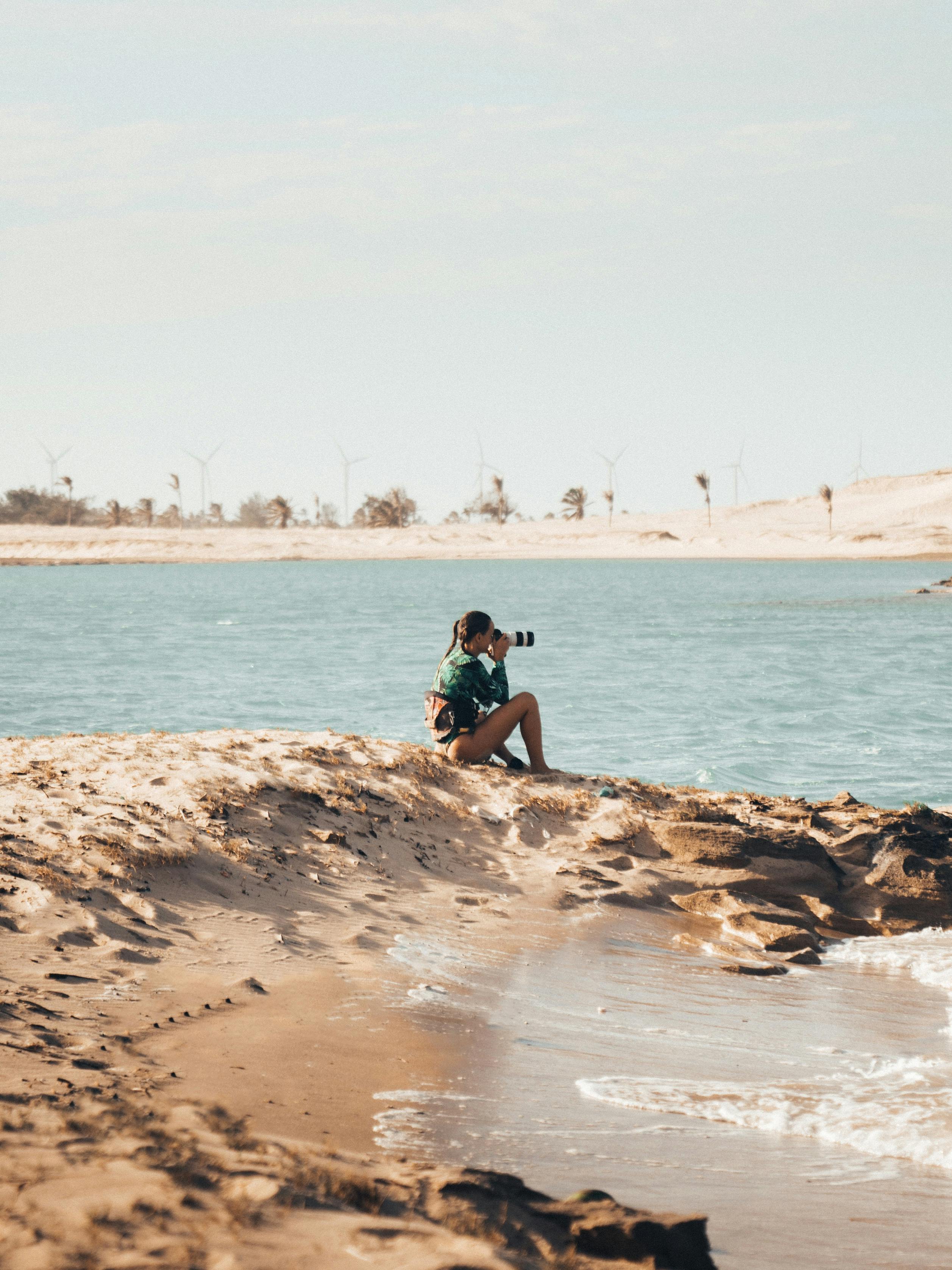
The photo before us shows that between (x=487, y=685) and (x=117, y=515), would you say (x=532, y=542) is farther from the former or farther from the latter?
(x=487, y=685)

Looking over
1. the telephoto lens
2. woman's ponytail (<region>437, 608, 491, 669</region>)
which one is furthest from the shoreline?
woman's ponytail (<region>437, 608, 491, 669</region>)

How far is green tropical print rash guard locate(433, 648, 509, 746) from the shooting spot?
788 centimetres

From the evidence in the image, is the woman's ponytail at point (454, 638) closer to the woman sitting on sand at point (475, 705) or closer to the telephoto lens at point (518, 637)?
the woman sitting on sand at point (475, 705)

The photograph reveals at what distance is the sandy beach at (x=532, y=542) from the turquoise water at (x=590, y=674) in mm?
43588

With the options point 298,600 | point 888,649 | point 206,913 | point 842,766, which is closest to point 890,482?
point 298,600

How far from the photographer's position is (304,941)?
524cm

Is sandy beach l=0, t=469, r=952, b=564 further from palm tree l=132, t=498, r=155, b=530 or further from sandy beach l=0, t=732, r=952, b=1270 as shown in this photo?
sandy beach l=0, t=732, r=952, b=1270

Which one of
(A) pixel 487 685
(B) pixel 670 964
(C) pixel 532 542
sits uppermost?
(C) pixel 532 542

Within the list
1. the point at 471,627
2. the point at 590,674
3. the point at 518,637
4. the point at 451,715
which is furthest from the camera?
the point at 590,674

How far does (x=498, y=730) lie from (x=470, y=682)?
403 millimetres

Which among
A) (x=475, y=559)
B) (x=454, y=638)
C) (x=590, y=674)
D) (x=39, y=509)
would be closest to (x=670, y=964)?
(x=454, y=638)

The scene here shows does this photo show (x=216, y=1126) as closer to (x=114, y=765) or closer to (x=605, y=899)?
(x=605, y=899)

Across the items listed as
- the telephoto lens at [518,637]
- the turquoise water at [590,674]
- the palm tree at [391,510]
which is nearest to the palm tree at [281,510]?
the palm tree at [391,510]

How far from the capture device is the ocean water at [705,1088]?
10.3 feet
